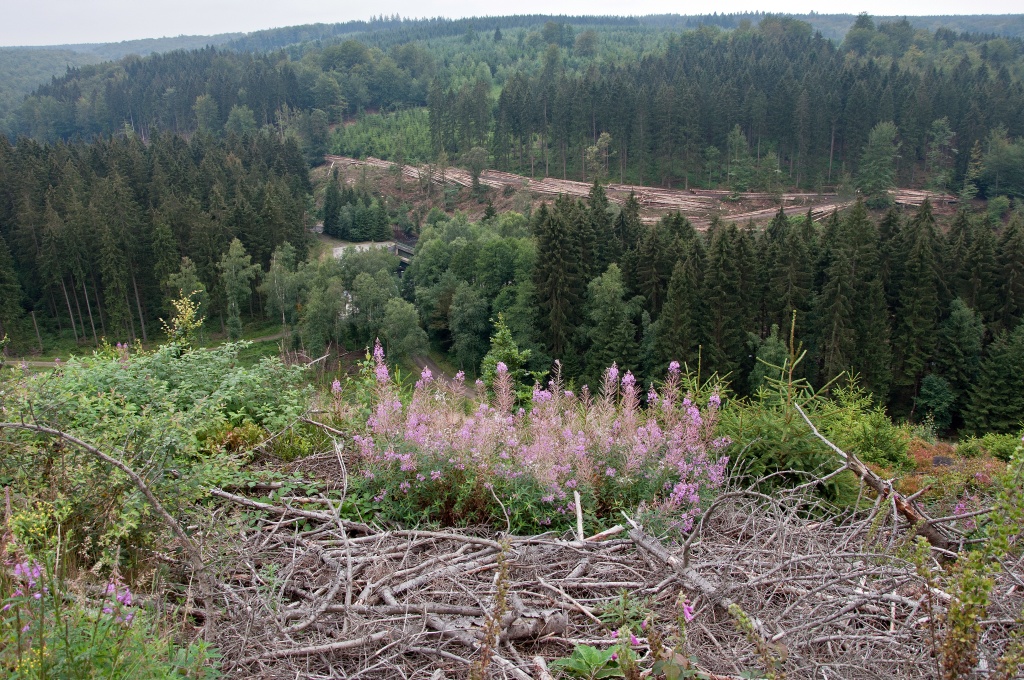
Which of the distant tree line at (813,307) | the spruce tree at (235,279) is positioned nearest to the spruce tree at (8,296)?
the spruce tree at (235,279)

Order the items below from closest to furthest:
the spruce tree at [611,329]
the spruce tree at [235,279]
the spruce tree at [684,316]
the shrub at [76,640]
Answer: the shrub at [76,640], the spruce tree at [684,316], the spruce tree at [611,329], the spruce tree at [235,279]

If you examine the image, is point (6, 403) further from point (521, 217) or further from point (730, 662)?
point (521, 217)

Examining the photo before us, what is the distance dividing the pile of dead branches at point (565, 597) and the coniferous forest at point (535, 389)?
0.03 metres

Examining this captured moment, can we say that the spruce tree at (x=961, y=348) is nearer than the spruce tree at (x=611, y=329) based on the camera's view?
Yes

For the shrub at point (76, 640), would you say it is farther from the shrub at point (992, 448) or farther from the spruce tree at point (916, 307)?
the spruce tree at point (916, 307)

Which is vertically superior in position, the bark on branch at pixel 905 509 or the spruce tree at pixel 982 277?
the bark on branch at pixel 905 509

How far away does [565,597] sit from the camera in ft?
12.6

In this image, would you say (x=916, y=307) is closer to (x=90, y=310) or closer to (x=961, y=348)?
(x=961, y=348)

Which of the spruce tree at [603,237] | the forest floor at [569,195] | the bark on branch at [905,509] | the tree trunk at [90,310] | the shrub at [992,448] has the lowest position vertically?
the tree trunk at [90,310]

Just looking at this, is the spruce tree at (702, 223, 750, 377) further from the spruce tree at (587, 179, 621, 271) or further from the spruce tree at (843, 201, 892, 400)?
the spruce tree at (587, 179, 621, 271)

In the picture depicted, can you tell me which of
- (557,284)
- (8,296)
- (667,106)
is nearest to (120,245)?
(8,296)

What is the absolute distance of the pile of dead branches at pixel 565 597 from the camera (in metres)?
3.36

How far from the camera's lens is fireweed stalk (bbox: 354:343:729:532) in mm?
4969

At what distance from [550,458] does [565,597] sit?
131 cm
